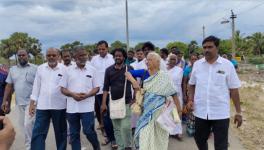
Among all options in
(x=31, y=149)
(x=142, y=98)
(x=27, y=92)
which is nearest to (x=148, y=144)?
(x=142, y=98)

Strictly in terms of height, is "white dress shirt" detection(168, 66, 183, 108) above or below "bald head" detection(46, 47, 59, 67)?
below

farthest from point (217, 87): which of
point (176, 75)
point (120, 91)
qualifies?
point (176, 75)

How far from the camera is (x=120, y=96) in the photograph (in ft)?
22.6

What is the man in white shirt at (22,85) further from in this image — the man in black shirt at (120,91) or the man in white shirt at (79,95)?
the man in black shirt at (120,91)

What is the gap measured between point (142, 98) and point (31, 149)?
213 cm

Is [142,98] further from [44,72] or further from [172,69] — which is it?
[172,69]

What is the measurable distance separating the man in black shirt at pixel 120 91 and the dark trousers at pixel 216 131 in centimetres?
142

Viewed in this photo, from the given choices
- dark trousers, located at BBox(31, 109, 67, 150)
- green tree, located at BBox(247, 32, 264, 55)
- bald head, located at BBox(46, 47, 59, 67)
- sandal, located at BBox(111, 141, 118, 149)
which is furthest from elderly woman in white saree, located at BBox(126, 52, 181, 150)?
green tree, located at BBox(247, 32, 264, 55)

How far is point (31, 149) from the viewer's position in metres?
6.64

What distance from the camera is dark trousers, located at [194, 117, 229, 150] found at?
5.63 meters

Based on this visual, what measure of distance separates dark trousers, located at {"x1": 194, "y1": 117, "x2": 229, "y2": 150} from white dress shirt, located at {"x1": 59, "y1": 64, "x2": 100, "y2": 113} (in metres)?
1.83

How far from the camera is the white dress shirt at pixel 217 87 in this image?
5.60m

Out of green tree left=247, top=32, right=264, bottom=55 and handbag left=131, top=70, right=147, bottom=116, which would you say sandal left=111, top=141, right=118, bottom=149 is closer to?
handbag left=131, top=70, right=147, bottom=116

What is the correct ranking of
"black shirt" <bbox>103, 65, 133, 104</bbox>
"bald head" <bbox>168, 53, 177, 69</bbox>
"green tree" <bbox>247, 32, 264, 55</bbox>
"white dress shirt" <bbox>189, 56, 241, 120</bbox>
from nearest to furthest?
"white dress shirt" <bbox>189, 56, 241, 120</bbox> → "black shirt" <bbox>103, 65, 133, 104</bbox> → "bald head" <bbox>168, 53, 177, 69</bbox> → "green tree" <bbox>247, 32, 264, 55</bbox>
